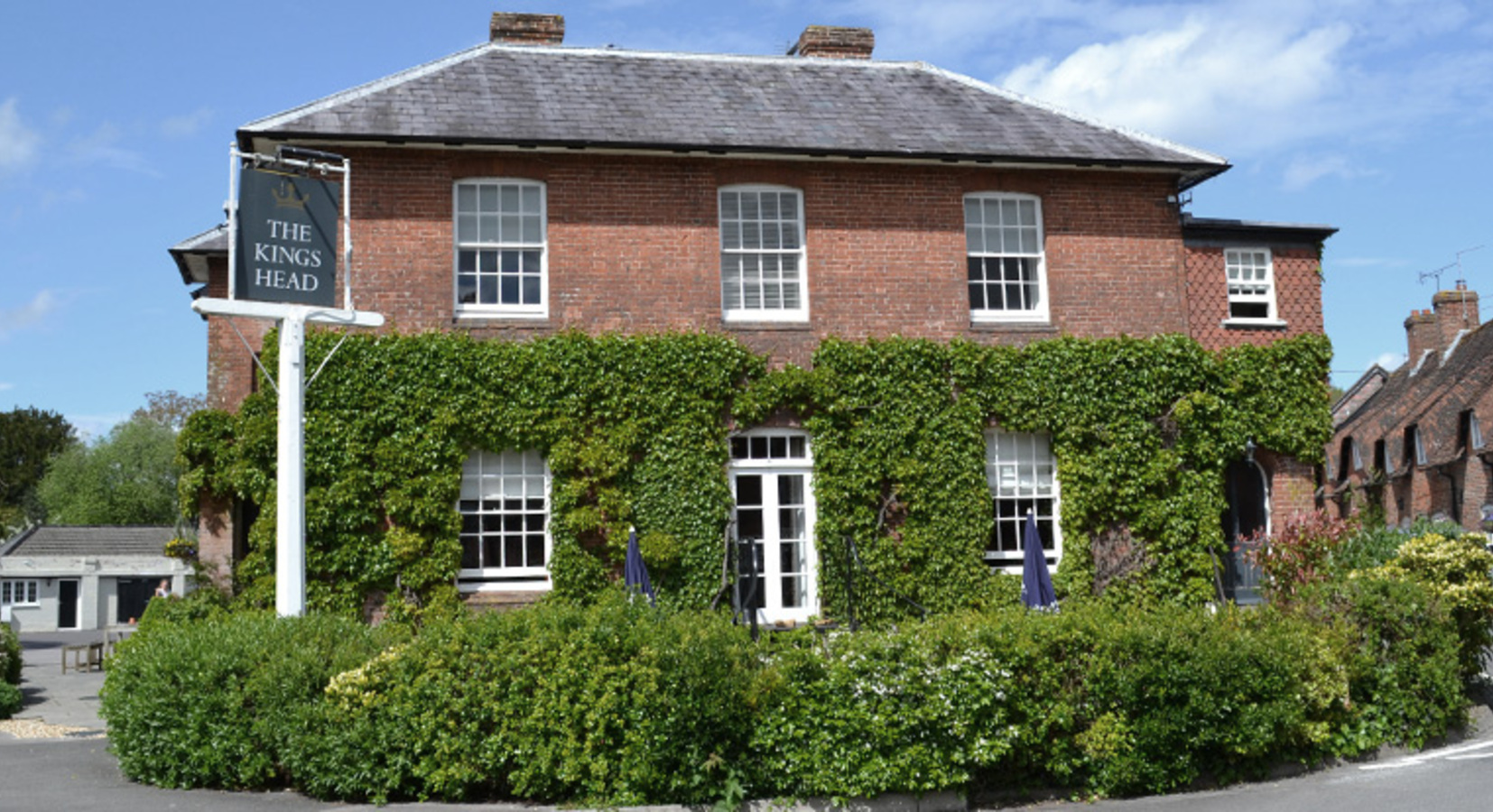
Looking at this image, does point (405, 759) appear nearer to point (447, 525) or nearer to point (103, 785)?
point (103, 785)

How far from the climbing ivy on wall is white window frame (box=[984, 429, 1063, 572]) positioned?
1.03 feet

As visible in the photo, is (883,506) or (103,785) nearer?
(103,785)

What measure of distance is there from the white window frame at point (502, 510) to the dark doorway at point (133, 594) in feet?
158

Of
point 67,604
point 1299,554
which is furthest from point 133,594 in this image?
point 1299,554

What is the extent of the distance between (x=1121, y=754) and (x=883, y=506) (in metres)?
7.29

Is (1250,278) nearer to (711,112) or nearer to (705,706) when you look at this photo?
(711,112)

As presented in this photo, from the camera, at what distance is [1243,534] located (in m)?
20.8

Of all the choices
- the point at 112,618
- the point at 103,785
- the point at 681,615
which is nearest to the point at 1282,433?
the point at 681,615

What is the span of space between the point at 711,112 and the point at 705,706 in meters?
11.0

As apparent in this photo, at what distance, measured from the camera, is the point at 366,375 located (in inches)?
628

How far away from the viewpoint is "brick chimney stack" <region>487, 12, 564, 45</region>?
19.6 metres

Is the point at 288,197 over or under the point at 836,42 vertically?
under

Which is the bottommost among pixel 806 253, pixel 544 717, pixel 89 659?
pixel 89 659

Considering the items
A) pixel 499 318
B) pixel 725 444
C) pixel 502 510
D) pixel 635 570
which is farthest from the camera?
pixel 725 444
